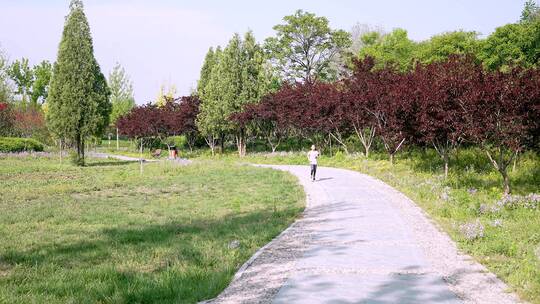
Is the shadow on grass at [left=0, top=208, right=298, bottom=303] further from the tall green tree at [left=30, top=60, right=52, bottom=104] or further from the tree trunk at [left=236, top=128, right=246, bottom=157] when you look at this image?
the tall green tree at [left=30, top=60, right=52, bottom=104]

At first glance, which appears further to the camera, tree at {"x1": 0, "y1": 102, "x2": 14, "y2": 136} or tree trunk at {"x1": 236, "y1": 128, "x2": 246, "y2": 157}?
tree at {"x1": 0, "y1": 102, "x2": 14, "y2": 136}

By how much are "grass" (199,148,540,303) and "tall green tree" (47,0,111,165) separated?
49.4 feet

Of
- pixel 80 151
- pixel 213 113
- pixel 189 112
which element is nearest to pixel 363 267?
pixel 80 151

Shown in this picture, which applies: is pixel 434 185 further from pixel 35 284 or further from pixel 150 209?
pixel 35 284

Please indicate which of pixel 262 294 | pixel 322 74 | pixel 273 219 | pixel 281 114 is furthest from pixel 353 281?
pixel 322 74

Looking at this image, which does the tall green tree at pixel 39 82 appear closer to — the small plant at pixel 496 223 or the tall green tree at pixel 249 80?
the tall green tree at pixel 249 80

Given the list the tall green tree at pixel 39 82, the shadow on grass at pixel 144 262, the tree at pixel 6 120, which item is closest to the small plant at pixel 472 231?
the shadow on grass at pixel 144 262

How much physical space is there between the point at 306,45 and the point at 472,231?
151 ft

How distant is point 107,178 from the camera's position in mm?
21656

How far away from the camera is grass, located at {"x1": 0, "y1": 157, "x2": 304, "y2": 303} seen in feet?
20.2

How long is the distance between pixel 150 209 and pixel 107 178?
9568mm

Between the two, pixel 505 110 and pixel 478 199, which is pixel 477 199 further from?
pixel 505 110

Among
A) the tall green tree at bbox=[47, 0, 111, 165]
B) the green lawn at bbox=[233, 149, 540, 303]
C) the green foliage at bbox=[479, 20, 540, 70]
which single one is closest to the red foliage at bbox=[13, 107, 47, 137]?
the tall green tree at bbox=[47, 0, 111, 165]

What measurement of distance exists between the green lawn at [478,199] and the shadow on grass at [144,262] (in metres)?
3.68
